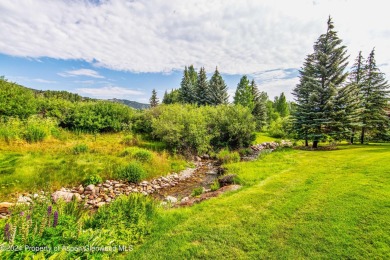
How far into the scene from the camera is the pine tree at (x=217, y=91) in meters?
36.8

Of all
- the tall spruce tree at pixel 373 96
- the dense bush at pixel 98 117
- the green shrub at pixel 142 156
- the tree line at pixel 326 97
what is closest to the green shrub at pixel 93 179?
the green shrub at pixel 142 156

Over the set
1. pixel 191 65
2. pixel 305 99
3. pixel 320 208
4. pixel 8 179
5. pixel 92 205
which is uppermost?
pixel 191 65

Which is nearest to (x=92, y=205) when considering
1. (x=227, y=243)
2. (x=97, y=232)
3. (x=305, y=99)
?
(x=97, y=232)

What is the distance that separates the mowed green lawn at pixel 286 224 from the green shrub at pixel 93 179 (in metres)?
5.37

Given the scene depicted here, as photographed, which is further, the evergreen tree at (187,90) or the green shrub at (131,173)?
the evergreen tree at (187,90)

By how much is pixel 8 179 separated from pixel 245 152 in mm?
16171

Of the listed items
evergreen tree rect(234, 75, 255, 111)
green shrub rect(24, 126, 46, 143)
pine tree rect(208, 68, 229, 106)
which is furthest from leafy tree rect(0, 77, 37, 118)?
evergreen tree rect(234, 75, 255, 111)

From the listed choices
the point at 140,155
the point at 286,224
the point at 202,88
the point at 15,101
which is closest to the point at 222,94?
the point at 202,88

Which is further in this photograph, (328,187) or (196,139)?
(196,139)

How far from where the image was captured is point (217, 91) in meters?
36.9

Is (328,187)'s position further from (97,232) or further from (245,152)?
(245,152)

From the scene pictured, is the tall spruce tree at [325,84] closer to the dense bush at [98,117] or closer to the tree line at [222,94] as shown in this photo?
the tree line at [222,94]

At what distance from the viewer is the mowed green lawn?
3811 mm

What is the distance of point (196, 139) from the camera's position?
1588 cm
